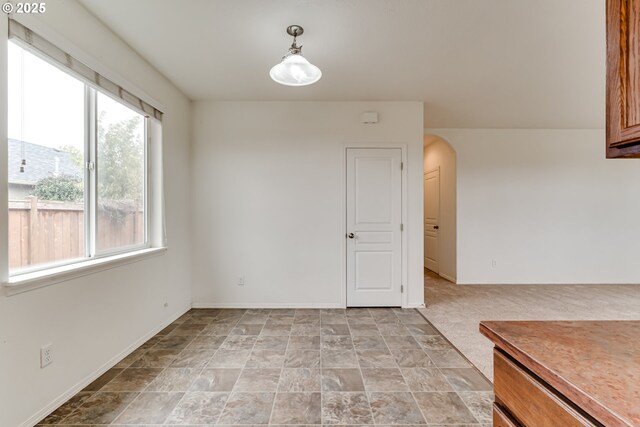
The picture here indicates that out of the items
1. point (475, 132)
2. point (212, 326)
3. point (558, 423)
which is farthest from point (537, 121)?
point (212, 326)

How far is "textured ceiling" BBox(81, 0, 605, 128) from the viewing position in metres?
2.01

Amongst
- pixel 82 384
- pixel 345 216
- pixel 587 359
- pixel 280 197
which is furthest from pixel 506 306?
pixel 82 384

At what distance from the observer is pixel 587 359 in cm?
69

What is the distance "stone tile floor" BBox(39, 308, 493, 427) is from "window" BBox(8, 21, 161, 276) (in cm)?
97

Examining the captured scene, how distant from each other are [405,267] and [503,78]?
7.85 ft

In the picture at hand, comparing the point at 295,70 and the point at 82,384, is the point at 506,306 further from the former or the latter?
the point at 82,384

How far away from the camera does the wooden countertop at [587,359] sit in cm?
53

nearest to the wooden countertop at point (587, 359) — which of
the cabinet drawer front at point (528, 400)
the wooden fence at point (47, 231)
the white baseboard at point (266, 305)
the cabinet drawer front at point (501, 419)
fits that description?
the cabinet drawer front at point (528, 400)

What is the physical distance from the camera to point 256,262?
3.70m

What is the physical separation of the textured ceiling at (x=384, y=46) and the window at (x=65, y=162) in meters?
0.59

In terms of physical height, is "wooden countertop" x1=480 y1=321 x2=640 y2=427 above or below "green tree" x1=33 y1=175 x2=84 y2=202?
below

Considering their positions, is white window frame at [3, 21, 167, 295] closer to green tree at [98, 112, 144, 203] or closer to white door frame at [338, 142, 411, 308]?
green tree at [98, 112, 144, 203]

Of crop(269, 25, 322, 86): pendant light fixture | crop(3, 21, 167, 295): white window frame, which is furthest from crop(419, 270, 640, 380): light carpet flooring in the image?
crop(3, 21, 167, 295): white window frame

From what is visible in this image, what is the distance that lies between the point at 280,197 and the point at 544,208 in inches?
179
